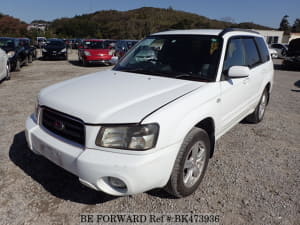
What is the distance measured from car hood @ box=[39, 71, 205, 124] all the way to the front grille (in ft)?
0.19

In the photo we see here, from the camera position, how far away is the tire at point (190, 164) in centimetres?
222

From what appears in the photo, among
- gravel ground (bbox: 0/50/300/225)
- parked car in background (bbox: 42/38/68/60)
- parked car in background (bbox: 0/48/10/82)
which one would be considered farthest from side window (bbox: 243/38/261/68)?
parked car in background (bbox: 42/38/68/60)

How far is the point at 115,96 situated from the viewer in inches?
92.7

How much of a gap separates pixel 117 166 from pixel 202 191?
125cm

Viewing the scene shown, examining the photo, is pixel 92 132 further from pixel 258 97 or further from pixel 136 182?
pixel 258 97

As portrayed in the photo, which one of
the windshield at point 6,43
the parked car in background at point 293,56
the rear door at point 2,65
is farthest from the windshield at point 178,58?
the parked car in background at point 293,56

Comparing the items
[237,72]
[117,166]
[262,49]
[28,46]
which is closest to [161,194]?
[117,166]

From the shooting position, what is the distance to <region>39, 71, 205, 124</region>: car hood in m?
2.03

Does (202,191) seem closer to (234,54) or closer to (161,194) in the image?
(161,194)

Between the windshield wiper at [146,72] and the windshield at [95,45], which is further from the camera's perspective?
the windshield at [95,45]

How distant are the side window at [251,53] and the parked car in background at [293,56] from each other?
1145cm

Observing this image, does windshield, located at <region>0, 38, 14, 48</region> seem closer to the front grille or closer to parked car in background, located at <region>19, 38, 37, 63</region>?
parked car in background, located at <region>19, 38, 37, 63</region>

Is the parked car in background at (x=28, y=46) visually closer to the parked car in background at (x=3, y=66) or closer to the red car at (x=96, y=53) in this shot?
the red car at (x=96, y=53)

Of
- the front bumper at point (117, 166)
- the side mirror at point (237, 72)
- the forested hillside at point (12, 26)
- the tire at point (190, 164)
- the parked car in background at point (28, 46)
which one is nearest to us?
the front bumper at point (117, 166)
